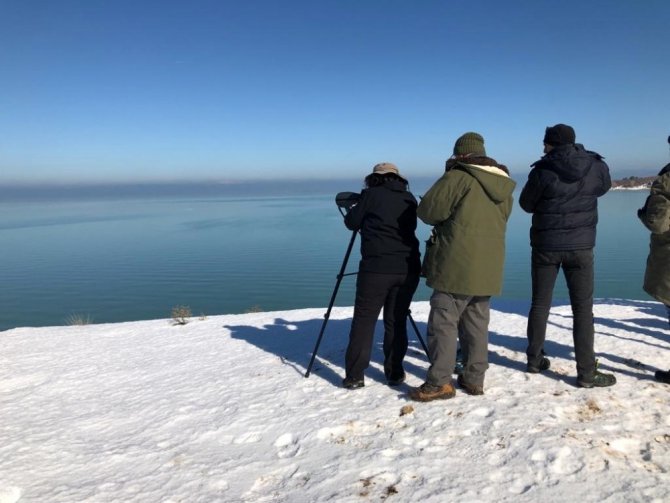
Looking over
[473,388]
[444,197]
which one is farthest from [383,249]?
[473,388]

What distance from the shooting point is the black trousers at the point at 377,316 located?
4.02 meters

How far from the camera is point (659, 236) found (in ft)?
12.8

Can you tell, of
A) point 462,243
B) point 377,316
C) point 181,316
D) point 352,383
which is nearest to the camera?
point 462,243

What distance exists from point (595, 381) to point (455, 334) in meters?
1.36

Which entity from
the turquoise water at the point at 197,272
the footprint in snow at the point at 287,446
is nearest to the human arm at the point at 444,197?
the footprint in snow at the point at 287,446

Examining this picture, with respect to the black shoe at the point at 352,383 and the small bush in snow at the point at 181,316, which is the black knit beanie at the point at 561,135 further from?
the small bush in snow at the point at 181,316

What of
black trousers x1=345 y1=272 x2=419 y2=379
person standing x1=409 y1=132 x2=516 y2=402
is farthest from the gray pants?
black trousers x1=345 y1=272 x2=419 y2=379

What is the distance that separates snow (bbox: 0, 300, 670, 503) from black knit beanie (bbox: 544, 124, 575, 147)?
2114 mm

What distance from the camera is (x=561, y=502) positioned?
251 cm

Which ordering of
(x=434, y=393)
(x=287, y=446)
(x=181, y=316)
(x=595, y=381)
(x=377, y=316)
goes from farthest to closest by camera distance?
(x=181, y=316)
(x=377, y=316)
(x=595, y=381)
(x=434, y=393)
(x=287, y=446)

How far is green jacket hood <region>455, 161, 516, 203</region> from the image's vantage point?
348 cm

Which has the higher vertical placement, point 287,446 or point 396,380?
point 396,380

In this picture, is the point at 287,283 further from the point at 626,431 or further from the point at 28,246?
the point at 28,246

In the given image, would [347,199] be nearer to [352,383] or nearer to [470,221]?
[470,221]
